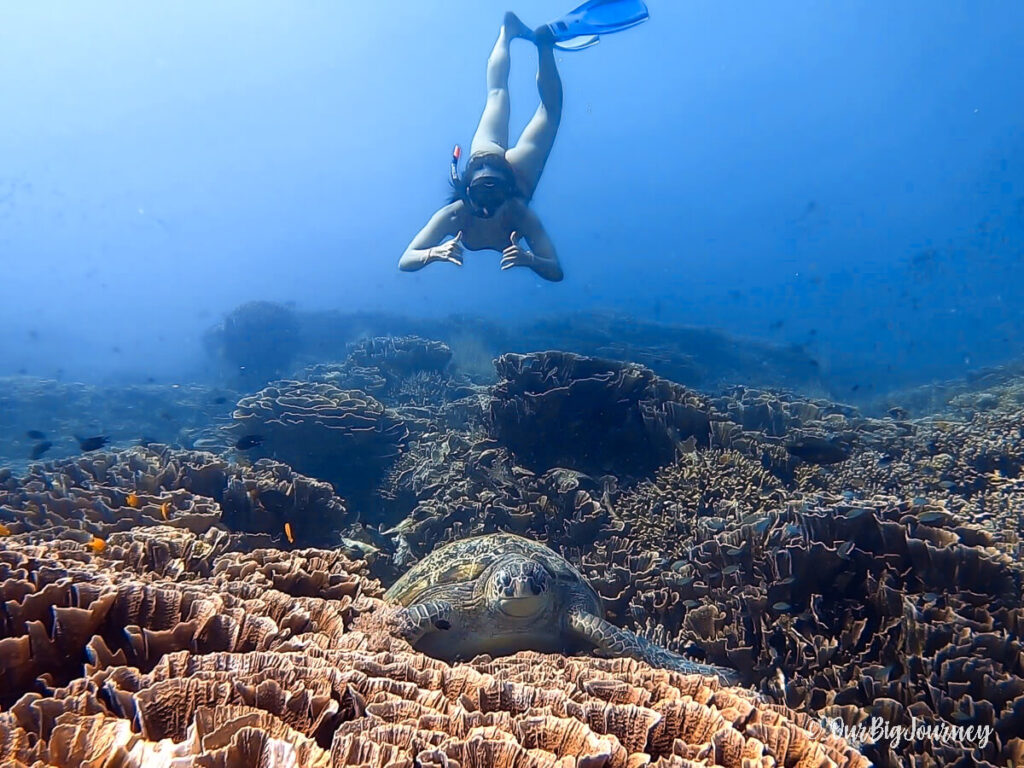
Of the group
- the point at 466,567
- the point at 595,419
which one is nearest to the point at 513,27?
the point at 595,419

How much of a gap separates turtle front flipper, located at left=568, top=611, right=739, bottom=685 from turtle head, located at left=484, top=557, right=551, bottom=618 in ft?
1.10

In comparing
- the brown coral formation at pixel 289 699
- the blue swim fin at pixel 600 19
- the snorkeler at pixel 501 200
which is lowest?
the brown coral formation at pixel 289 699

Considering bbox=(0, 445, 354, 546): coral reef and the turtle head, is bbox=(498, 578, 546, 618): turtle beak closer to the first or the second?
the turtle head

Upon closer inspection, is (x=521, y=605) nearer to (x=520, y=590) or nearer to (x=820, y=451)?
(x=520, y=590)

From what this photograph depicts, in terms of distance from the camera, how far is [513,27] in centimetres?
1360

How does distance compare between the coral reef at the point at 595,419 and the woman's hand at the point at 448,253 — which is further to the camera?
the woman's hand at the point at 448,253

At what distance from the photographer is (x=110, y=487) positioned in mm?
5551

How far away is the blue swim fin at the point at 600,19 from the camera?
38.7ft

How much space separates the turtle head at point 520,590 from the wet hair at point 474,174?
7352 millimetres

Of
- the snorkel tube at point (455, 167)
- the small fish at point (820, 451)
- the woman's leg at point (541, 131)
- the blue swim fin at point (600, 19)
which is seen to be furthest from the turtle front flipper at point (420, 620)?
the blue swim fin at point (600, 19)

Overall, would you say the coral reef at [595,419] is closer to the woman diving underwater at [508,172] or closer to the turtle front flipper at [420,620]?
the woman diving underwater at [508,172]

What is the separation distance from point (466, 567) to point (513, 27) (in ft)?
46.9

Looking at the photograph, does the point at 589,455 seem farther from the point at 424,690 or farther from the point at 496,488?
the point at 424,690

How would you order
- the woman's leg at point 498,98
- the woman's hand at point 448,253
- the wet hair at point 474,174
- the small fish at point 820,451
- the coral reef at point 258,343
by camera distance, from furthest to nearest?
1. the coral reef at point 258,343
2. the woman's leg at point 498,98
3. the wet hair at point 474,174
4. the woman's hand at point 448,253
5. the small fish at point 820,451
